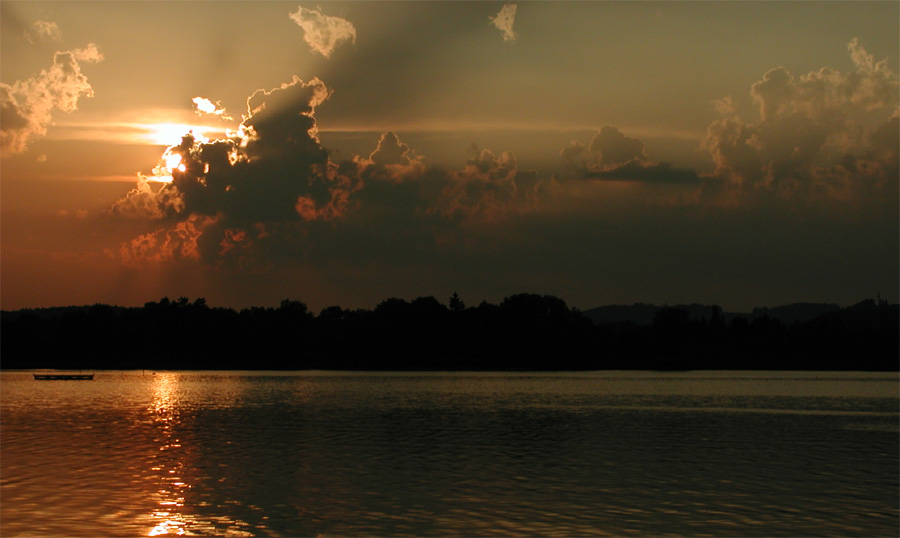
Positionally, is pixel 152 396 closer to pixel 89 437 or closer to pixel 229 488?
pixel 89 437

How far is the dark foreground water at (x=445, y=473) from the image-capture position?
30547 mm

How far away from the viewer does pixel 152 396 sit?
369ft

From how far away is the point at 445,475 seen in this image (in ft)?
135

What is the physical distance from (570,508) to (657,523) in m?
3.51

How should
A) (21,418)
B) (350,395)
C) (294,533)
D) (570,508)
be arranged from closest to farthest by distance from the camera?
(294,533)
(570,508)
(21,418)
(350,395)

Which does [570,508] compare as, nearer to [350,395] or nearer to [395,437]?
[395,437]

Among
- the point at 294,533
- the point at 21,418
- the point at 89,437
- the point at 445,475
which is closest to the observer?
the point at 294,533

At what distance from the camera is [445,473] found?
41.7 metres

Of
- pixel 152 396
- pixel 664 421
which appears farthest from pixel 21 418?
pixel 664 421

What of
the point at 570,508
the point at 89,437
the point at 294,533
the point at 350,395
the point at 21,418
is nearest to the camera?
the point at 294,533

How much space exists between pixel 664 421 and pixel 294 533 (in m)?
48.2

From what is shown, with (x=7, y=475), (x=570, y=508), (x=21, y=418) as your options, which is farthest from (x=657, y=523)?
(x=21, y=418)

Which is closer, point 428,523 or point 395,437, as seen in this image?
point 428,523

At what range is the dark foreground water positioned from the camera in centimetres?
3055
